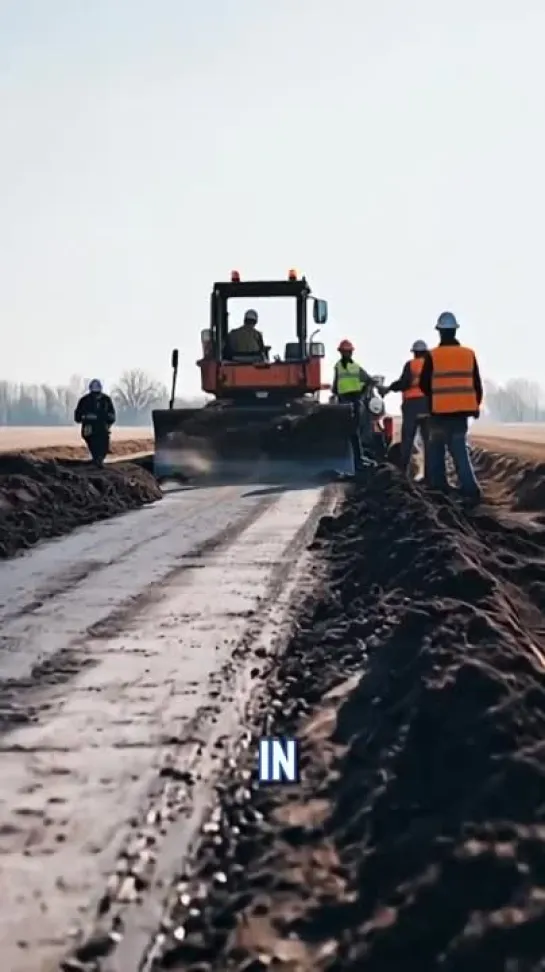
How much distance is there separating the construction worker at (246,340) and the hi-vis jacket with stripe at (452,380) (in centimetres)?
977

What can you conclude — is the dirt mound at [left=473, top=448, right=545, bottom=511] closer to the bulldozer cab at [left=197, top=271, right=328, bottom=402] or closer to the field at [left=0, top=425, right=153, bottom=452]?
the bulldozer cab at [left=197, top=271, right=328, bottom=402]

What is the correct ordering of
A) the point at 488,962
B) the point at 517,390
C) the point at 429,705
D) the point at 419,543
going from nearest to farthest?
the point at 488,962 < the point at 429,705 < the point at 419,543 < the point at 517,390

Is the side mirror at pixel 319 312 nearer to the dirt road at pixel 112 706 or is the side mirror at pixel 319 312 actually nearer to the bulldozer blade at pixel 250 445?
the bulldozer blade at pixel 250 445

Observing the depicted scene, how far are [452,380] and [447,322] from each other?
58 centimetres

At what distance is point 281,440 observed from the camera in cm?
2188

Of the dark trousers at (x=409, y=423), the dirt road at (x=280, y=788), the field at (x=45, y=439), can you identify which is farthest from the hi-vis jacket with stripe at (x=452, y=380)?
the field at (x=45, y=439)

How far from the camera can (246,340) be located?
24.3 m

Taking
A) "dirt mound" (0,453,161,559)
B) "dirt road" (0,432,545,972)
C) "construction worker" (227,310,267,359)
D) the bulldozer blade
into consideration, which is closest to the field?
"construction worker" (227,310,267,359)

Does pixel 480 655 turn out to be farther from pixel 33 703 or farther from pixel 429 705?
pixel 33 703

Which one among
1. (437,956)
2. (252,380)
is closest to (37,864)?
(437,956)

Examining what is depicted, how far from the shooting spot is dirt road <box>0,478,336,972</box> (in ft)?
13.8

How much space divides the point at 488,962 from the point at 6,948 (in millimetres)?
1252

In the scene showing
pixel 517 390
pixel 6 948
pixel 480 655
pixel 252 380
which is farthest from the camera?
pixel 517 390

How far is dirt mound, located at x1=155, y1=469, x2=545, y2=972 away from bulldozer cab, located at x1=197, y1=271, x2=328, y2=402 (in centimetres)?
1636
